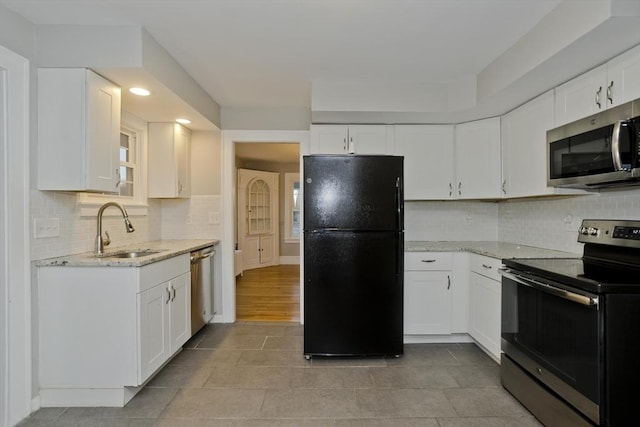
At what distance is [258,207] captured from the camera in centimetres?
757

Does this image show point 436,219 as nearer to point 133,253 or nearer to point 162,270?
point 162,270

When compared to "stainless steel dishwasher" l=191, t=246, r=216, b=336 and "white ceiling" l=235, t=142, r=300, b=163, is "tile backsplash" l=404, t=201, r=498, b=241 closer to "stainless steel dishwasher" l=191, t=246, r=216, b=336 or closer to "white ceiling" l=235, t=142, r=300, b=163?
"stainless steel dishwasher" l=191, t=246, r=216, b=336

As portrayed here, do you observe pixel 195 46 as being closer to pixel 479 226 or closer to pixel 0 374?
pixel 0 374

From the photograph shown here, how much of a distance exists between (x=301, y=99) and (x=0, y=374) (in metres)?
3.01

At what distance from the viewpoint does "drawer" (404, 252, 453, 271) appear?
3.14 metres

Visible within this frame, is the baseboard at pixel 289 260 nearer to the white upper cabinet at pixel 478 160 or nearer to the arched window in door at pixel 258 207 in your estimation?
the arched window in door at pixel 258 207

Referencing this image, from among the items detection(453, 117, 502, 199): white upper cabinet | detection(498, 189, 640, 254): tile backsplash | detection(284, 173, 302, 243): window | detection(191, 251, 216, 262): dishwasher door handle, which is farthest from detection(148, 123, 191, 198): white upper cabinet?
detection(284, 173, 302, 243): window

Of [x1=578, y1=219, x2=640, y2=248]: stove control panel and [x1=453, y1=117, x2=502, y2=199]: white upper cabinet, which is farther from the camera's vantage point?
[x1=453, y1=117, x2=502, y2=199]: white upper cabinet

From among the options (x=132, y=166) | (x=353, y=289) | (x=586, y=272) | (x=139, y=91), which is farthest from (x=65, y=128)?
(x=586, y=272)

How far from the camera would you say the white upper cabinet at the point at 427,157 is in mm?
3465

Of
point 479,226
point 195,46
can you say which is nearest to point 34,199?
point 195,46

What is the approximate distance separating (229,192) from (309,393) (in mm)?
2281

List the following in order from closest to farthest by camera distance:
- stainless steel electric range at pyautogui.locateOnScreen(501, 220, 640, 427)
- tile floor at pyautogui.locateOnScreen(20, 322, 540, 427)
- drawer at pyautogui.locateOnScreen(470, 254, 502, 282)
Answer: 1. stainless steel electric range at pyautogui.locateOnScreen(501, 220, 640, 427)
2. tile floor at pyautogui.locateOnScreen(20, 322, 540, 427)
3. drawer at pyautogui.locateOnScreen(470, 254, 502, 282)

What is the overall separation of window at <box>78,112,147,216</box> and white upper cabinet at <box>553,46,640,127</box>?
11.1 feet
